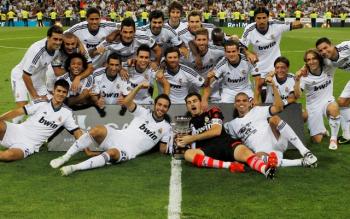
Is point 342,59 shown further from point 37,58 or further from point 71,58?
point 37,58

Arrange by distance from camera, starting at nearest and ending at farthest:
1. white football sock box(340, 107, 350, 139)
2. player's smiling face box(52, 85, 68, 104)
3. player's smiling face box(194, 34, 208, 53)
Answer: player's smiling face box(52, 85, 68, 104) → white football sock box(340, 107, 350, 139) → player's smiling face box(194, 34, 208, 53)

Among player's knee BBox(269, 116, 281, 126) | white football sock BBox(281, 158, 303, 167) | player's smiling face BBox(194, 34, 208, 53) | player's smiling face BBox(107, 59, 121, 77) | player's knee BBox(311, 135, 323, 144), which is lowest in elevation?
player's knee BBox(311, 135, 323, 144)

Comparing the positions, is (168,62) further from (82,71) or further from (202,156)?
(202,156)

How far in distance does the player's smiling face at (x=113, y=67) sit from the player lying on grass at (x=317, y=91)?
2604 mm

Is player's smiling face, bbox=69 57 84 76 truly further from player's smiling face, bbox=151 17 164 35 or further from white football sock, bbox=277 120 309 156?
white football sock, bbox=277 120 309 156

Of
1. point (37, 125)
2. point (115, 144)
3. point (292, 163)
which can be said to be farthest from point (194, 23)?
point (292, 163)

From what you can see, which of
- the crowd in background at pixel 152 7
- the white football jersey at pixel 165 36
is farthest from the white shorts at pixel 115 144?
the crowd in background at pixel 152 7

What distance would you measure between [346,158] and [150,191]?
9.41 feet

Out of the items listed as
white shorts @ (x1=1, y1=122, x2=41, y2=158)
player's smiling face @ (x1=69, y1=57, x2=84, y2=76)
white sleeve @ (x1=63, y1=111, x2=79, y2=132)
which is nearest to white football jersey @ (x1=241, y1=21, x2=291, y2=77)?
player's smiling face @ (x1=69, y1=57, x2=84, y2=76)

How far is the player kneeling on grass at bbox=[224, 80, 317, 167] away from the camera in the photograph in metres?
6.91

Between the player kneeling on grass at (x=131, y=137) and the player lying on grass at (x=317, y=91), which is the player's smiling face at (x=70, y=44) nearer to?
the player kneeling on grass at (x=131, y=137)

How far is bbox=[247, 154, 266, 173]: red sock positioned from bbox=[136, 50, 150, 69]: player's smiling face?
253 cm

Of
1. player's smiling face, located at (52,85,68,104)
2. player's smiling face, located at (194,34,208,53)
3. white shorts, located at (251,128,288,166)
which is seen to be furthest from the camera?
player's smiling face, located at (194,34,208,53)

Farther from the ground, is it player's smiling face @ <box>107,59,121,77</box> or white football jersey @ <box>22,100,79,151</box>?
player's smiling face @ <box>107,59,121,77</box>
